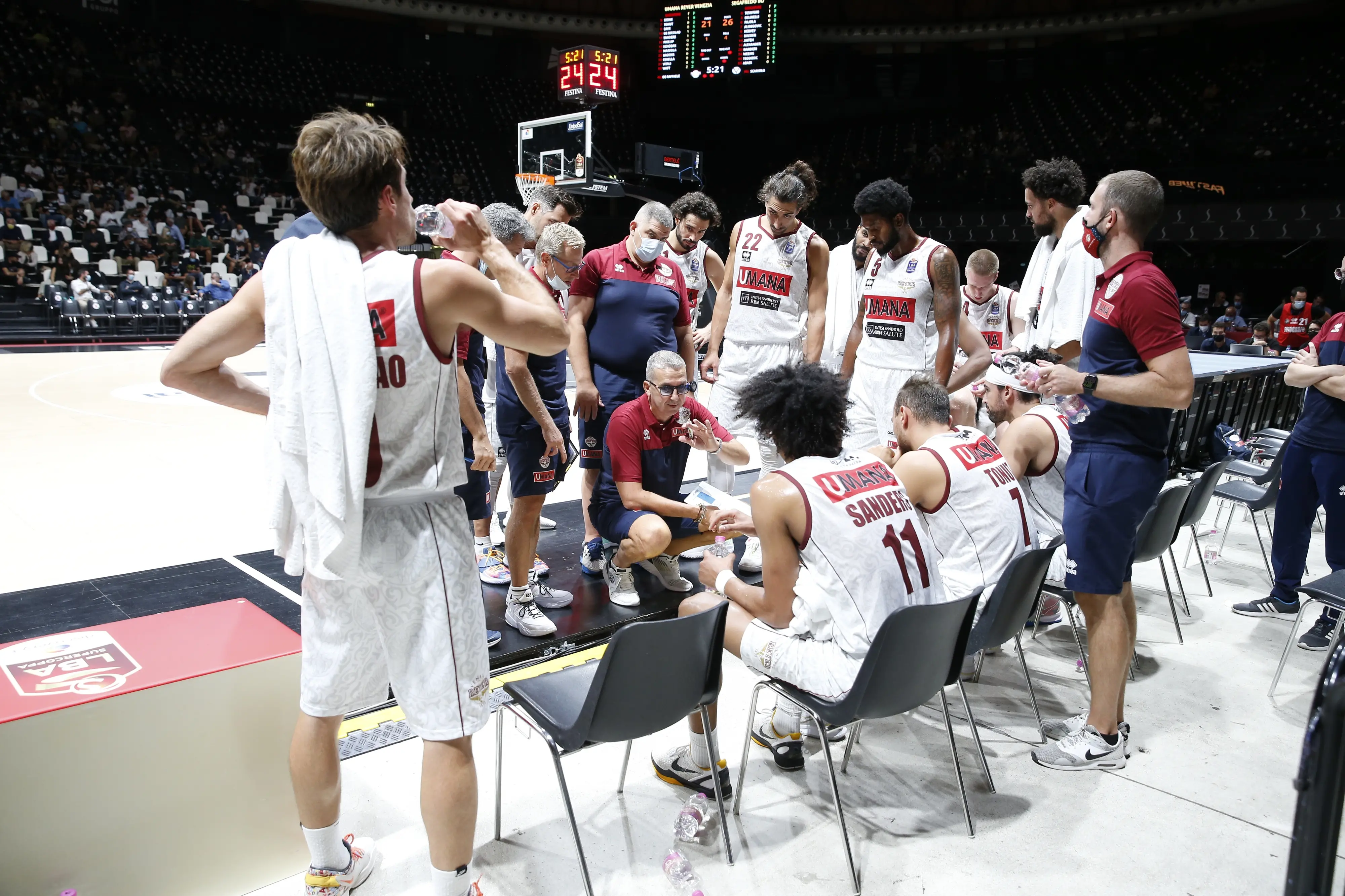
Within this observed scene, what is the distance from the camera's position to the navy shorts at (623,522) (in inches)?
154

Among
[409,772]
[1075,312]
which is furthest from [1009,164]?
[409,772]

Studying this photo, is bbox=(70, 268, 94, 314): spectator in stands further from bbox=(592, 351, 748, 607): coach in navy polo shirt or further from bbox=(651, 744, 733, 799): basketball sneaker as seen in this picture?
bbox=(651, 744, 733, 799): basketball sneaker

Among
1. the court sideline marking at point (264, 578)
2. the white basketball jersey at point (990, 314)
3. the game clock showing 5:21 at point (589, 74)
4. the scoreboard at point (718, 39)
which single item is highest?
the scoreboard at point (718, 39)

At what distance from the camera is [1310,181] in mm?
13945

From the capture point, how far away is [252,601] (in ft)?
13.1

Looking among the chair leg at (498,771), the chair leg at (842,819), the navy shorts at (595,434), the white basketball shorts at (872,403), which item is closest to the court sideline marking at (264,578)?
the navy shorts at (595,434)

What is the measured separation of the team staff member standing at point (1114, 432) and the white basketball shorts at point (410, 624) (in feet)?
6.66

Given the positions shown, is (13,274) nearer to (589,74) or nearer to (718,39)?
(589,74)

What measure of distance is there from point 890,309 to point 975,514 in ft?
5.17

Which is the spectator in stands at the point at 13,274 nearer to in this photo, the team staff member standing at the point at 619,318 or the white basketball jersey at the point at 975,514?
the team staff member standing at the point at 619,318

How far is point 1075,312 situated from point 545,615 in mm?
2870

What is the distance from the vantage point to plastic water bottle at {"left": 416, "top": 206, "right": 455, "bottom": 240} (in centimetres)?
203

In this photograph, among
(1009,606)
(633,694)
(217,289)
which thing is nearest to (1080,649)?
(1009,606)

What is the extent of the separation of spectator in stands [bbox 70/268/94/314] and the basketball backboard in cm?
800
